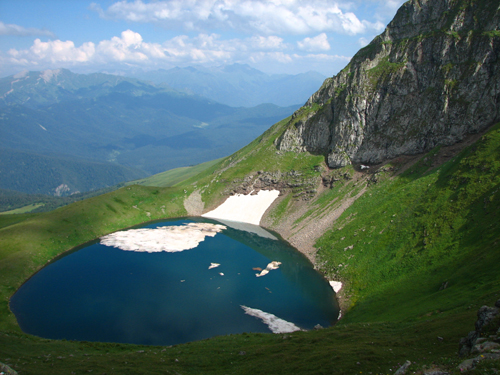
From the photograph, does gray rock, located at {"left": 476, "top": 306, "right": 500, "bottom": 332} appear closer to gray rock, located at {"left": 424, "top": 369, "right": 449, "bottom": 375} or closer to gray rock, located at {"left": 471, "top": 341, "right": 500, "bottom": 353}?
gray rock, located at {"left": 471, "top": 341, "right": 500, "bottom": 353}

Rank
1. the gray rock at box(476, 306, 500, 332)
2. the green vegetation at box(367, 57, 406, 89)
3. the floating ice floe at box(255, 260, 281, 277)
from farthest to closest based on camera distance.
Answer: the green vegetation at box(367, 57, 406, 89), the floating ice floe at box(255, 260, 281, 277), the gray rock at box(476, 306, 500, 332)

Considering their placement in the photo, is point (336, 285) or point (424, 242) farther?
point (336, 285)

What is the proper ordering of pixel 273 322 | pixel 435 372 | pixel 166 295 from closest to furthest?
pixel 435 372 < pixel 273 322 < pixel 166 295

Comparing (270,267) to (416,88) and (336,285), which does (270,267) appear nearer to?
(336,285)

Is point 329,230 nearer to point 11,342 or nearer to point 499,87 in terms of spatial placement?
point 499,87

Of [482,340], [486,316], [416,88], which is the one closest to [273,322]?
[486,316]

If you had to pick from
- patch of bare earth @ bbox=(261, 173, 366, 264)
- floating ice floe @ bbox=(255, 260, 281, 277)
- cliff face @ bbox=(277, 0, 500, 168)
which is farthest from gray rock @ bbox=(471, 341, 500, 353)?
cliff face @ bbox=(277, 0, 500, 168)

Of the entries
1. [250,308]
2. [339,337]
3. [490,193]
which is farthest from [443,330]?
[490,193]
